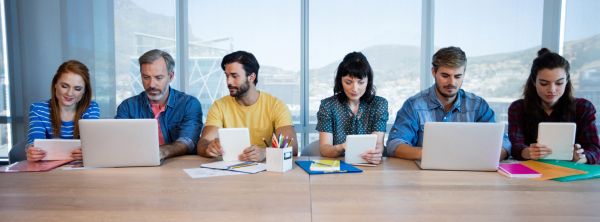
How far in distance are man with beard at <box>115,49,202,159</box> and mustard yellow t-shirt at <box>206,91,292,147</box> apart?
17 centimetres

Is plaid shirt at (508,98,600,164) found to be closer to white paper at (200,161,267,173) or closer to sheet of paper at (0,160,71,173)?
white paper at (200,161,267,173)

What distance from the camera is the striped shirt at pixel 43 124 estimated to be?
2303mm

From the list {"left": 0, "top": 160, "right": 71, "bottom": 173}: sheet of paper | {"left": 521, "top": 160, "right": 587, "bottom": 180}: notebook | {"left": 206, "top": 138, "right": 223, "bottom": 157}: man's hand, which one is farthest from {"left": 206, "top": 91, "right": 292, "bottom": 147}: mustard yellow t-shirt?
{"left": 521, "top": 160, "right": 587, "bottom": 180}: notebook

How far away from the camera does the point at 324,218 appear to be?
1150mm

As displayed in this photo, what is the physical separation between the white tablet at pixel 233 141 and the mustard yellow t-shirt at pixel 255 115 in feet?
1.98

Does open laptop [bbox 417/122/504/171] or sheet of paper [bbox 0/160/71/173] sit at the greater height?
open laptop [bbox 417/122/504/171]

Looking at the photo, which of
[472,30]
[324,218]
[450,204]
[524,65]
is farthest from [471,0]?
[324,218]

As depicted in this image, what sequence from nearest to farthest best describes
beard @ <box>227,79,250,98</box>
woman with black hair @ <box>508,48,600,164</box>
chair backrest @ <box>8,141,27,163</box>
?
woman with black hair @ <box>508,48,600,164</box> → chair backrest @ <box>8,141,27,163</box> → beard @ <box>227,79,250,98</box>

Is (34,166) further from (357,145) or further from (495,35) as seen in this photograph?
(495,35)

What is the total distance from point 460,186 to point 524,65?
2914mm

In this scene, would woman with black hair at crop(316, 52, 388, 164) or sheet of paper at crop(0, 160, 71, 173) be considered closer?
sheet of paper at crop(0, 160, 71, 173)

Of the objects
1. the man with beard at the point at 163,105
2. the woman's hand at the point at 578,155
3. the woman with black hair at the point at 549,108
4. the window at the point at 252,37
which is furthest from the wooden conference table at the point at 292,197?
the window at the point at 252,37

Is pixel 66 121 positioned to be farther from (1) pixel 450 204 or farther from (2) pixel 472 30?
(2) pixel 472 30

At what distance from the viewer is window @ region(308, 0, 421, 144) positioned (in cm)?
383
